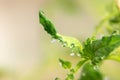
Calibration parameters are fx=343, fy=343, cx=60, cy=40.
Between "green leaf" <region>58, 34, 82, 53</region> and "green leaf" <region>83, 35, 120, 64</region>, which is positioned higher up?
"green leaf" <region>58, 34, 82, 53</region>

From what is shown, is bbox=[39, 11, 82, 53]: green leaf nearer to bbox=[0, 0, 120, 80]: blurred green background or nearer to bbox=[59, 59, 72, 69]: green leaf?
bbox=[59, 59, 72, 69]: green leaf

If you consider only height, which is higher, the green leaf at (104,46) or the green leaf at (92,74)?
the green leaf at (92,74)

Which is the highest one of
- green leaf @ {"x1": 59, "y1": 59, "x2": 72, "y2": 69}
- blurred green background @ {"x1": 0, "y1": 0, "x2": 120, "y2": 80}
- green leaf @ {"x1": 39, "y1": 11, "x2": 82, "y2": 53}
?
blurred green background @ {"x1": 0, "y1": 0, "x2": 120, "y2": 80}

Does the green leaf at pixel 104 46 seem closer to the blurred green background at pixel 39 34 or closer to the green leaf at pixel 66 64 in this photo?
the green leaf at pixel 66 64

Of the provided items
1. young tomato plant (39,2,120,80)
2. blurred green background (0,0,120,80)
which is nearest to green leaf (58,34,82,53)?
young tomato plant (39,2,120,80)

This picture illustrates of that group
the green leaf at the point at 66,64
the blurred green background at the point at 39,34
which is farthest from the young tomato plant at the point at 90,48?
the blurred green background at the point at 39,34

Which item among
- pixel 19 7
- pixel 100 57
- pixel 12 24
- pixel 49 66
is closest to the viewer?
pixel 100 57

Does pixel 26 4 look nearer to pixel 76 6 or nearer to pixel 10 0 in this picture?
pixel 10 0

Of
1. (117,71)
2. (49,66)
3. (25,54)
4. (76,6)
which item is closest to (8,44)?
(25,54)
